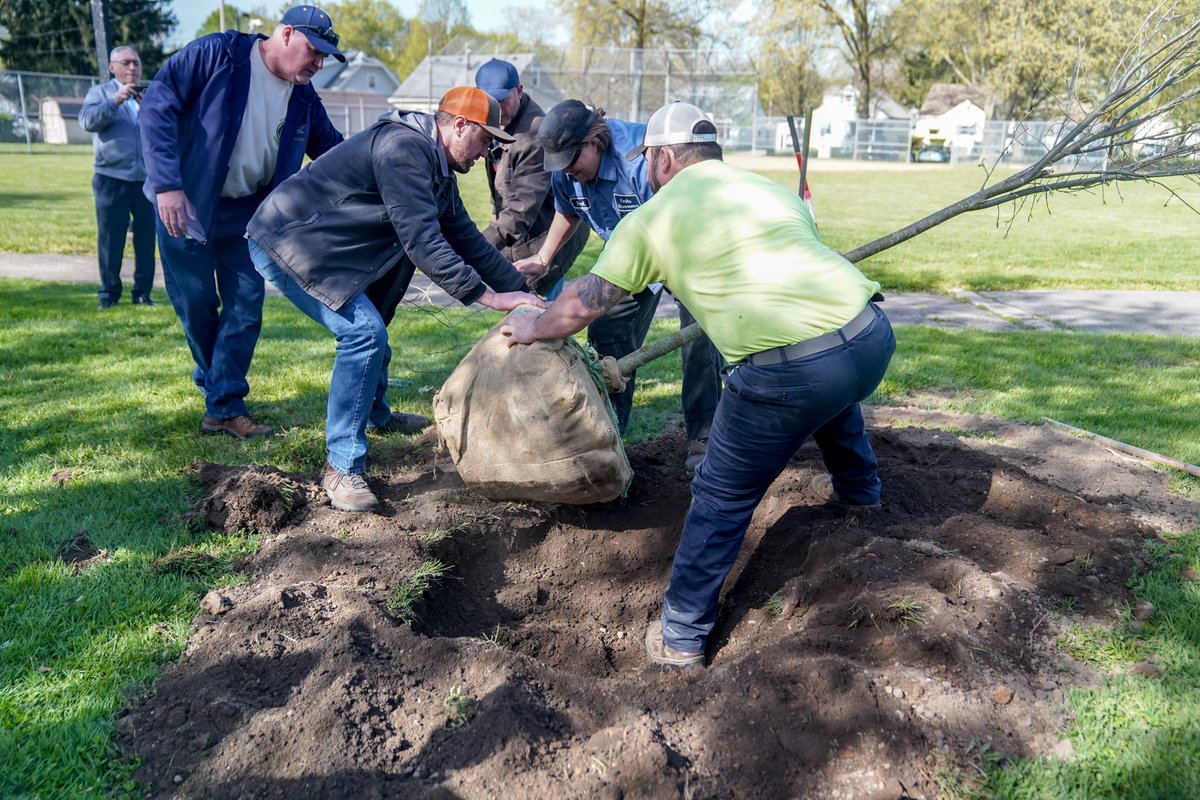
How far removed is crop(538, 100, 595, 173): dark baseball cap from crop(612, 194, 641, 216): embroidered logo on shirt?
0.33 meters

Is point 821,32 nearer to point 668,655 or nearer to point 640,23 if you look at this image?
point 640,23

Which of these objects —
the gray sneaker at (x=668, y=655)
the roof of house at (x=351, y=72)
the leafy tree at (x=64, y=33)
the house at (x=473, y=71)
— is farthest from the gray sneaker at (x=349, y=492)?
the roof of house at (x=351, y=72)

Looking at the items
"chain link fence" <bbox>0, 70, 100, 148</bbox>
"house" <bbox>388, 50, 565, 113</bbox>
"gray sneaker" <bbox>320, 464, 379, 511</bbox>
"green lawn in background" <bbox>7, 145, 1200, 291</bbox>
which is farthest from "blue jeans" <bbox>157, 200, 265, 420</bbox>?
"chain link fence" <bbox>0, 70, 100, 148</bbox>

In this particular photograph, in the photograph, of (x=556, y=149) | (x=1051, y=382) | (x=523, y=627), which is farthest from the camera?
(x=1051, y=382)

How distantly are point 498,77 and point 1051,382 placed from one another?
14.6ft

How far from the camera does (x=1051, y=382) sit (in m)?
6.60

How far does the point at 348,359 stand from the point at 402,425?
134 centimetres

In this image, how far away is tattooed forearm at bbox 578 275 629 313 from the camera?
3166 mm

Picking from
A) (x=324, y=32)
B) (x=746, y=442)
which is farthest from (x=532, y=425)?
(x=324, y=32)

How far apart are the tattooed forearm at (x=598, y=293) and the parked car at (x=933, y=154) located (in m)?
46.8

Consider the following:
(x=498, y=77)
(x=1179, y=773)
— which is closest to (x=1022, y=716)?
(x=1179, y=773)

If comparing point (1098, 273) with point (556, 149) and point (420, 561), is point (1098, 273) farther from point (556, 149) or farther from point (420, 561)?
point (420, 561)

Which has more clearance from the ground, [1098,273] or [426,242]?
[426,242]

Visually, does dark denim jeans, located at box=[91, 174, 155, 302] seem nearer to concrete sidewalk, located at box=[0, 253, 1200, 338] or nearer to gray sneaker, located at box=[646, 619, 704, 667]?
concrete sidewalk, located at box=[0, 253, 1200, 338]
